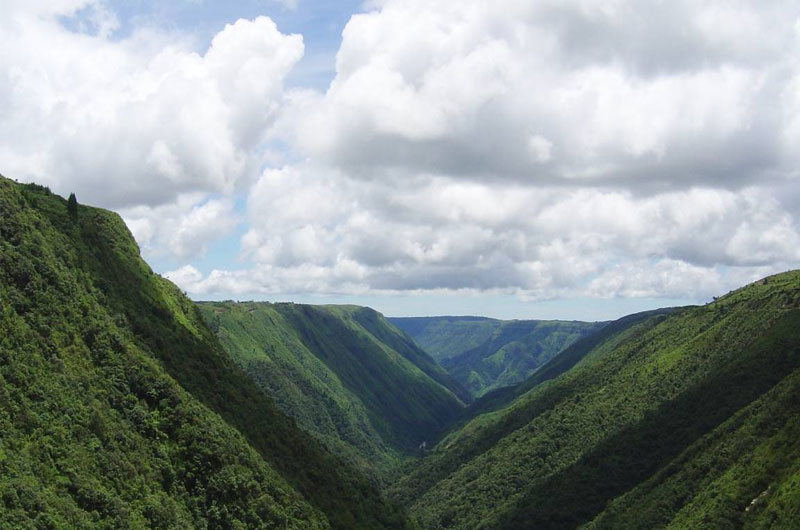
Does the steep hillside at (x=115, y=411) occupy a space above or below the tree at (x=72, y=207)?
below

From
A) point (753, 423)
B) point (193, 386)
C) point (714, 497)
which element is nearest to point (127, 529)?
point (193, 386)

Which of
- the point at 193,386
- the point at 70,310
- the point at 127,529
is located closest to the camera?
the point at 127,529

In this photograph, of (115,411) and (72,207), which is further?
(72,207)

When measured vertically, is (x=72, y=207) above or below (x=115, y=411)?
above

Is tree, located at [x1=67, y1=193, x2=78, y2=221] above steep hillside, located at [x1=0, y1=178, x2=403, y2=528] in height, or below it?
above

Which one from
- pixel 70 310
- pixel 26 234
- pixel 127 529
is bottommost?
pixel 127 529

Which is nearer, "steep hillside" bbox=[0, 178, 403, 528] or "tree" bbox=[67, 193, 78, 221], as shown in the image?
"steep hillside" bbox=[0, 178, 403, 528]

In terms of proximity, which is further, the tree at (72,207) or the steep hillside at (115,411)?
the tree at (72,207)

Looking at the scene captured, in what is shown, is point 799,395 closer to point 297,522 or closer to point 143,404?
point 297,522
